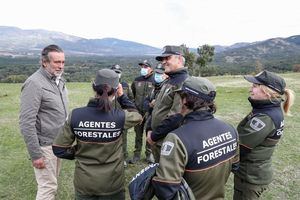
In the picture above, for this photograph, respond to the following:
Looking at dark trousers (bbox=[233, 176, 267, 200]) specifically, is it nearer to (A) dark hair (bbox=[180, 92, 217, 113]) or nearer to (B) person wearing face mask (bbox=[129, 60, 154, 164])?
(A) dark hair (bbox=[180, 92, 217, 113])

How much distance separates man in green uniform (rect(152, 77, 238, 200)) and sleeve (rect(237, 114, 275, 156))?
73 cm

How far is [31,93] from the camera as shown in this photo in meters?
4.33

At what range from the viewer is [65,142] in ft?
12.4

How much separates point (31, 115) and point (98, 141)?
3.67ft

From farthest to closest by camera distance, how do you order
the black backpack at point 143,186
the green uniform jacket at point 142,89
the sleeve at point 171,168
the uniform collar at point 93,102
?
the green uniform jacket at point 142,89 → the uniform collar at point 93,102 → the black backpack at point 143,186 → the sleeve at point 171,168

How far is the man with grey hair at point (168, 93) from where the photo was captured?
14.9 feet

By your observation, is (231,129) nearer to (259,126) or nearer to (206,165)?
(206,165)

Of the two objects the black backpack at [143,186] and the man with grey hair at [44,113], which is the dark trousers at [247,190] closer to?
the black backpack at [143,186]

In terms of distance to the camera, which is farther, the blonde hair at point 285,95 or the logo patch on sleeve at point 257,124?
the blonde hair at point 285,95

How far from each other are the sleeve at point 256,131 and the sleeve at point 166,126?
2.53ft

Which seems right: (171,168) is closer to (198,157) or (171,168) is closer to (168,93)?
(198,157)

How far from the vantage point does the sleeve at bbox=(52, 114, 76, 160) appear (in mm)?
3734

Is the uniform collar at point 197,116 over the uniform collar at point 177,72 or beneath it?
beneath

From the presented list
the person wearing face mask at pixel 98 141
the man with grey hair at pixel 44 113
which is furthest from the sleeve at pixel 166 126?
the man with grey hair at pixel 44 113
